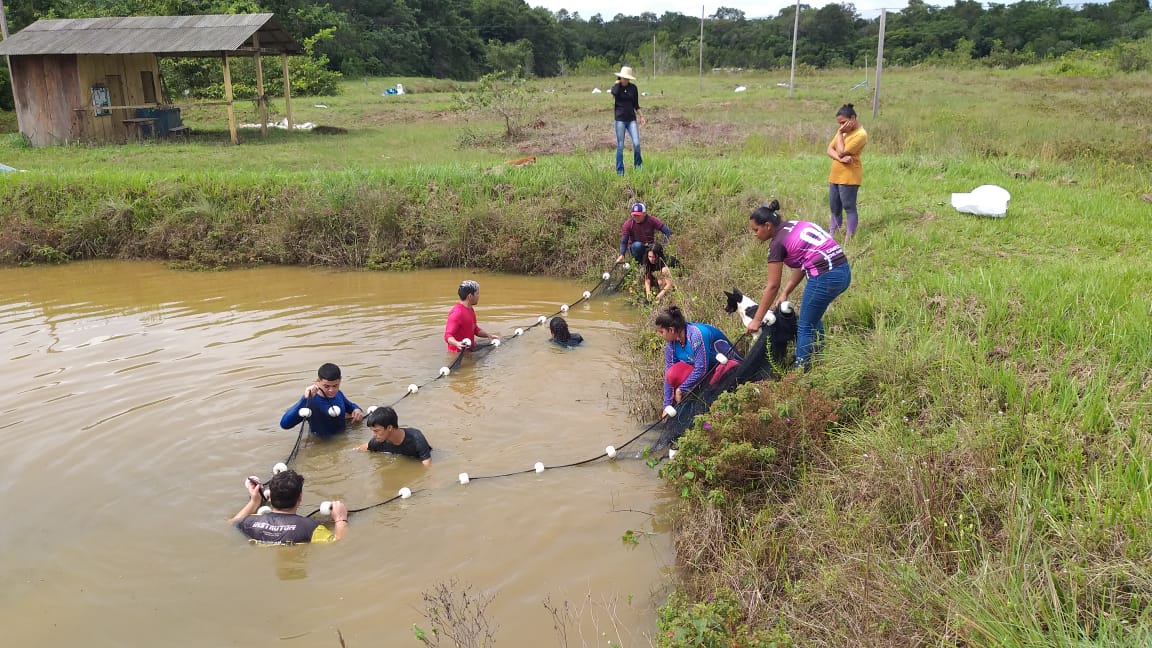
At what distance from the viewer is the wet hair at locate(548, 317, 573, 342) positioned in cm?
899

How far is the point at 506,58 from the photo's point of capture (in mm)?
62938

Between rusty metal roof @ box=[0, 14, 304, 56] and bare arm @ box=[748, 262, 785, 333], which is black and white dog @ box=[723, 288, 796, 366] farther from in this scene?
rusty metal roof @ box=[0, 14, 304, 56]

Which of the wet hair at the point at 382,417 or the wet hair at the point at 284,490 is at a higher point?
the wet hair at the point at 382,417

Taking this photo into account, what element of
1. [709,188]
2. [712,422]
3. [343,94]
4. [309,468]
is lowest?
[309,468]

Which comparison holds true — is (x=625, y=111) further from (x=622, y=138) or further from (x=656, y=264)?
(x=656, y=264)

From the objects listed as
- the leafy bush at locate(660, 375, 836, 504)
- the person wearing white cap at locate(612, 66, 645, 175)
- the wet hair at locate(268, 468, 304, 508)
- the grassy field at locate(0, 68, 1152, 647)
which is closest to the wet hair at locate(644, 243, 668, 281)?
the grassy field at locate(0, 68, 1152, 647)

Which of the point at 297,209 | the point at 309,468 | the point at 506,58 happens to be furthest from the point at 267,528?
the point at 506,58

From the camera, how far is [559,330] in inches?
356

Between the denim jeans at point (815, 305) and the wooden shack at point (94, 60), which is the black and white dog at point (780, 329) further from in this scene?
the wooden shack at point (94, 60)

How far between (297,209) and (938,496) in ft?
36.9

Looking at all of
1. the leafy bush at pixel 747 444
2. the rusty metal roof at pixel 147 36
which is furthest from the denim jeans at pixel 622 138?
the rusty metal roof at pixel 147 36

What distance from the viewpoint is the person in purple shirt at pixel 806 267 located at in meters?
6.12

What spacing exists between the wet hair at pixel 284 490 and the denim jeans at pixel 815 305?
3996mm

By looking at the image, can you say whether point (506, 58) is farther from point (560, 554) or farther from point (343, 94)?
point (560, 554)
